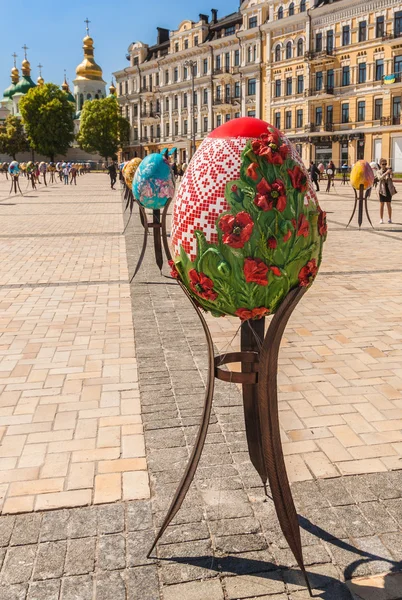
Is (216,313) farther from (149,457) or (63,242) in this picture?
(63,242)

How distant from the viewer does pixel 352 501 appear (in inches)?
128

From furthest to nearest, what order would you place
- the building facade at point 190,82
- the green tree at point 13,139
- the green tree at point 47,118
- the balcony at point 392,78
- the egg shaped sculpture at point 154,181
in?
the green tree at point 13,139, the green tree at point 47,118, the building facade at point 190,82, the balcony at point 392,78, the egg shaped sculpture at point 154,181

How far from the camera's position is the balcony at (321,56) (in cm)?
4600

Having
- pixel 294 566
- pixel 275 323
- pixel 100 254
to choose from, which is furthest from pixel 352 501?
pixel 100 254

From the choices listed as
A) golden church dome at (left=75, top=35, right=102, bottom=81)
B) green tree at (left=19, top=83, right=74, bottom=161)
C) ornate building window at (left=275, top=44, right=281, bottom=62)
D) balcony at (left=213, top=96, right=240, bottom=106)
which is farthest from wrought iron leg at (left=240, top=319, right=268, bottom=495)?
golden church dome at (left=75, top=35, right=102, bottom=81)

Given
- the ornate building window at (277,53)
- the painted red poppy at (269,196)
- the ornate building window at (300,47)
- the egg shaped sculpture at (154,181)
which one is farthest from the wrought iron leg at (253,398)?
the ornate building window at (277,53)

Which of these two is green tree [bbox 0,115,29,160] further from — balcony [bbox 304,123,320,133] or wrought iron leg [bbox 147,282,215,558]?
wrought iron leg [bbox 147,282,215,558]

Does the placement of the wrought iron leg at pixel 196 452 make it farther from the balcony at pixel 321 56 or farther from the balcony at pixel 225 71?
the balcony at pixel 225 71

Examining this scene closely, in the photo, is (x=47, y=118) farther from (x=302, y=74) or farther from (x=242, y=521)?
(x=242, y=521)

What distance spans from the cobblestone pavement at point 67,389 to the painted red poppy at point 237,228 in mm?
1582

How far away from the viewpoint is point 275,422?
9.21 feet

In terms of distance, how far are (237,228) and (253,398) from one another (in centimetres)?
97

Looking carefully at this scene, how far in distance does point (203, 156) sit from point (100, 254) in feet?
30.8

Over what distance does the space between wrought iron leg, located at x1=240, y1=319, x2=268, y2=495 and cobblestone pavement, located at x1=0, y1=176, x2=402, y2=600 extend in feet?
0.74
